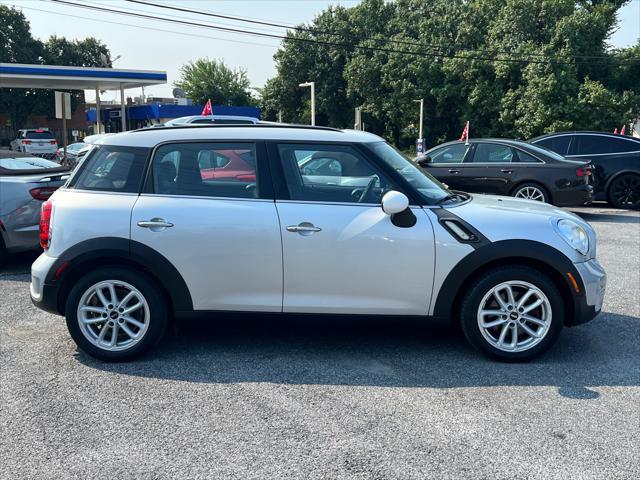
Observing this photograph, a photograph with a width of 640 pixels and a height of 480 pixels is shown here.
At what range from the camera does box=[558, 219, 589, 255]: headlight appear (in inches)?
180

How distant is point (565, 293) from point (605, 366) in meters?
0.60

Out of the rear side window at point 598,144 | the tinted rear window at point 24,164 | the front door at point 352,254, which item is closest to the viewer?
the front door at point 352,254

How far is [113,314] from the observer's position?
4.61 m

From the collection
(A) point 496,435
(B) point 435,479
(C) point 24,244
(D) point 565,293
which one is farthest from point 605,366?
(C) point 24,244

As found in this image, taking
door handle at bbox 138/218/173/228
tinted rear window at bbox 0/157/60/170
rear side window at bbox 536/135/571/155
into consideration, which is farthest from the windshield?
rear side window at bbox 536/135/571/155

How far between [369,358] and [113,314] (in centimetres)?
189

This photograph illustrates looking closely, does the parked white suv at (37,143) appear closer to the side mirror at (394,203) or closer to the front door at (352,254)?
the front door at (352,254)

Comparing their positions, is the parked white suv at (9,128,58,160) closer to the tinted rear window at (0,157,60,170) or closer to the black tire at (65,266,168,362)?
the tinted rear window at (0,157,60,170)

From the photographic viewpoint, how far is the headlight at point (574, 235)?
457 centimetres

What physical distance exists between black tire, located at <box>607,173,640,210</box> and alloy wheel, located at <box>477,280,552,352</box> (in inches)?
406

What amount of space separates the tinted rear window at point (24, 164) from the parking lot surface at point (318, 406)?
3045 millimetres

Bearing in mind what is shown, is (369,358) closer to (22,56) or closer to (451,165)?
(451,165)

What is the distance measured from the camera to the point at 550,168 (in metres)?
11.8

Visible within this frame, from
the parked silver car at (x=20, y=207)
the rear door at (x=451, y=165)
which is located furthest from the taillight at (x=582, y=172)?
the parked silver car at (x=20, y=207)
